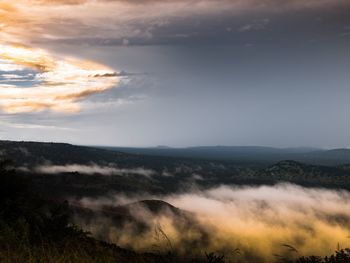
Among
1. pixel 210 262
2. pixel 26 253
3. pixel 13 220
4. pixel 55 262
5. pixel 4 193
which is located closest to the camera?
pixel 55 262

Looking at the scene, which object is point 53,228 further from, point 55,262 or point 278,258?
point 278,258

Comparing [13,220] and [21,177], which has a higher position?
[21,177]

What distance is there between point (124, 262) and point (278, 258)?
5.69 meters

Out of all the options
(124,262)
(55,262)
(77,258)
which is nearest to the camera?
(55,262)

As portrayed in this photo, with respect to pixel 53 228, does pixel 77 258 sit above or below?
above

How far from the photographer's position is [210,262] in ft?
59.2

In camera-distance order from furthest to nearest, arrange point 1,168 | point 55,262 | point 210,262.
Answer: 1. point 1,168
2. point 210,262
3. point 55,262

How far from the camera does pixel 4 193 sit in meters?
22.3

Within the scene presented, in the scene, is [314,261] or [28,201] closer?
[314,261]

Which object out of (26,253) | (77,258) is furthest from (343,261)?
(26,253)

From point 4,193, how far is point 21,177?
6.98 feet

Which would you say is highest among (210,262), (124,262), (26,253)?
(26,253)

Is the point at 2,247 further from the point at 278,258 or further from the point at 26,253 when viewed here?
the point at 278,258

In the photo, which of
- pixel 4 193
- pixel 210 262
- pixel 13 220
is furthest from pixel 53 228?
pixel 210 262
